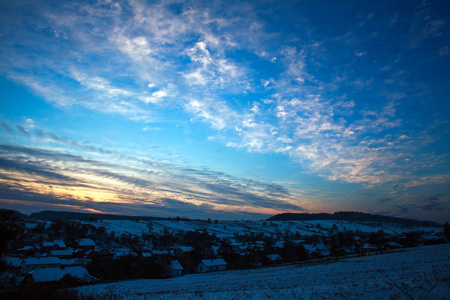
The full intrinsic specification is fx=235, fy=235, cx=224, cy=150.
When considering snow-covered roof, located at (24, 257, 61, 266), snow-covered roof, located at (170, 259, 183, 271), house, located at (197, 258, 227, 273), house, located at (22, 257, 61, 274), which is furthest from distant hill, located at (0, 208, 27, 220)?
house, located at (197, 258, 227, 273)

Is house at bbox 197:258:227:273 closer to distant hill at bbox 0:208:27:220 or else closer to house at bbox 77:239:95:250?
distant hill at bbox 0:208:27:220

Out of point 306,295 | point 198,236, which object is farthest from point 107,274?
point 198,236

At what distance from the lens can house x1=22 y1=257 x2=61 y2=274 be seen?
177ft

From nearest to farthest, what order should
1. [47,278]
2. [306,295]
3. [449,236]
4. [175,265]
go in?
[306,295] < [47,278] < [175,265] < [449,236]

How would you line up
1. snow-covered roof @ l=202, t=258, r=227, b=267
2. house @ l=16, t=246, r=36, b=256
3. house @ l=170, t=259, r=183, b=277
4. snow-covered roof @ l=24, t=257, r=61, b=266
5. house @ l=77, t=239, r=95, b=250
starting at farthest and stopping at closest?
house @ l=77, t=239, r=95, b=250 < house @ l=16, t=246, r=36, b=256 < snow-covered roof @ l=202, t=258, r=227, b=267 < house @ l=170, t=259, r=183, b=277 < snow-covered roof @ l=24, t=257, r=61, b=266

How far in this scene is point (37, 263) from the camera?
2176 inches

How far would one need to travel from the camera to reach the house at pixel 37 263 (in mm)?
53956

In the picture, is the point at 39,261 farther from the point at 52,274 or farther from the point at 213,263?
the point at 213,263

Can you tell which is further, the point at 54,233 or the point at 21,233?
the point at 54,233

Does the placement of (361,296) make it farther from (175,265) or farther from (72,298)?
(175,265)

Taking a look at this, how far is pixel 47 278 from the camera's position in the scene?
40500 millimetres

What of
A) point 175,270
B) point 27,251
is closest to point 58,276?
point 175,270

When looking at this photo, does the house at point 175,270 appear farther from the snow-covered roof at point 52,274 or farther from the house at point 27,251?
the house at point 27,251

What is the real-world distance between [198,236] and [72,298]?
12701 cm
